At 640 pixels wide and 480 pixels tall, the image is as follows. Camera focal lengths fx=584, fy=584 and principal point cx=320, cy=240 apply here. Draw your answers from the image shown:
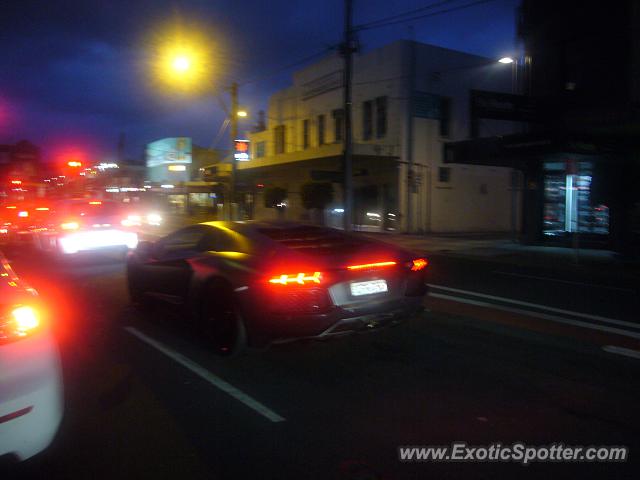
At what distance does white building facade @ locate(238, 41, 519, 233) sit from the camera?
1058 inches

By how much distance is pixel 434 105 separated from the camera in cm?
2762

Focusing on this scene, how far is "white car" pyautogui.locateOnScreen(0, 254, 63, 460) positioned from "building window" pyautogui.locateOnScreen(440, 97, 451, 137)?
26.7m

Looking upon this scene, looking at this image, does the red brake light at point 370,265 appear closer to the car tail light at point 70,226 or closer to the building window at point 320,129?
the car tail light at point 70,226

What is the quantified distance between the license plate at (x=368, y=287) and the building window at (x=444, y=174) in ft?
76.9

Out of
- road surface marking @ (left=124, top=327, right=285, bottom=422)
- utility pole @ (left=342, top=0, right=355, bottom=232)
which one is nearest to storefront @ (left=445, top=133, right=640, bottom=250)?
utility pole @ (left=342, top=0, right=355, bottom=232)

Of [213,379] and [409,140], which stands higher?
[409,140]

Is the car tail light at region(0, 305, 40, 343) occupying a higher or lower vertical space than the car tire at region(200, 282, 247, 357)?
higher

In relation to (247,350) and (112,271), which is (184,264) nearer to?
(247,350)

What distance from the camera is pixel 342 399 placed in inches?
191

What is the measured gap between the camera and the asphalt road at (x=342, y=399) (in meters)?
3.77

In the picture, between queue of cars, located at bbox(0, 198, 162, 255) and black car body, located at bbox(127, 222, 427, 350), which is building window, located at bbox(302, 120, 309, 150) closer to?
queue of cars, located at bbox(0, 198, 162, 255)

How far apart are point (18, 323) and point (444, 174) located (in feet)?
87.2

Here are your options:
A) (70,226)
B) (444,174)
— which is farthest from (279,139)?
→ (70,226)

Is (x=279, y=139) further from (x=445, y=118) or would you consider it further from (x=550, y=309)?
(x=550, y=309)
